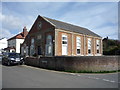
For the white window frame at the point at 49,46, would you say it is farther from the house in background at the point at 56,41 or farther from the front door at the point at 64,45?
the front door at the point at 64,45

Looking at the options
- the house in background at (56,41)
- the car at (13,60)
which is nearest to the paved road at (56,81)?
the car at (13,60)

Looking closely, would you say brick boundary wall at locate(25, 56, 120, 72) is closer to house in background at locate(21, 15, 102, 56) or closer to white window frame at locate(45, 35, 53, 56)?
house in background at locate(21, 15, 102, 56)

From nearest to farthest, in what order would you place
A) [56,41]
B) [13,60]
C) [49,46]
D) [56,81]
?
[56,81]
[13,60]
[56,41]
[49,46]

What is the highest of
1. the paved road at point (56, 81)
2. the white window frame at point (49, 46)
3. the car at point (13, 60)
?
the white window frame at point (49, 46)

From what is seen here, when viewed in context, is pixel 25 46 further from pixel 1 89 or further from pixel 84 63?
pixel 1 89

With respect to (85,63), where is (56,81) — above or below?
below

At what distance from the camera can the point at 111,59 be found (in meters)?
13.1

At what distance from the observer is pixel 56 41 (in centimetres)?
2138

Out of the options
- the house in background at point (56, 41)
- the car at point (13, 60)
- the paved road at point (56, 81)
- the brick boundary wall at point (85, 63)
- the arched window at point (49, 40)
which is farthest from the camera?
the arched window at point (49, 40)

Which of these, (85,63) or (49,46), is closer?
(85,63)

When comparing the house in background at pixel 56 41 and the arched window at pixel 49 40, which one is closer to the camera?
the house in background at pixel 56 41

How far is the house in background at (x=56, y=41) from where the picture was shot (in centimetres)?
2192

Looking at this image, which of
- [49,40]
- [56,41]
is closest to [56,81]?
[56,41]

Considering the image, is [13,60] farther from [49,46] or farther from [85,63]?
[85,63]
